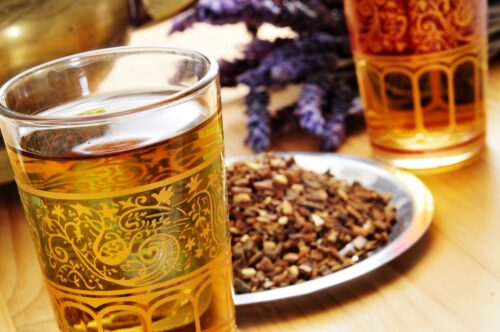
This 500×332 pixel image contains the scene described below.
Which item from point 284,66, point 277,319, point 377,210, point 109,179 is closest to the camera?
point 109,179

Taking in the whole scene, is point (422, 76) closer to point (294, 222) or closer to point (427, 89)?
point (427, 89)

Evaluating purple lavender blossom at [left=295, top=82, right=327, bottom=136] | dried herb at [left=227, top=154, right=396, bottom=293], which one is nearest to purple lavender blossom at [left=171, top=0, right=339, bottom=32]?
purple lavender blossom at [left=295, top=82, right=327, bottom=136]

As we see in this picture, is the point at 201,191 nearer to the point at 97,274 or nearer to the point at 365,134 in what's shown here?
the point at 97,274

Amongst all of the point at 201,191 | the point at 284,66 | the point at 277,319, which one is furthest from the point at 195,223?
the point at 284,66

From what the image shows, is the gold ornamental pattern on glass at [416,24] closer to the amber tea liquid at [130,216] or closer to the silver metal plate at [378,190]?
the silver metal plate at [378,190]

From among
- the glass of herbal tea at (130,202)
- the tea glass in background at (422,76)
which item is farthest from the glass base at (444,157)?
the glass of herbal tea at (130,202)

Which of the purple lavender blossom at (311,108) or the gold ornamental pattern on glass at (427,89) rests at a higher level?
the gold ornamental pattern on glass at (427,89)
